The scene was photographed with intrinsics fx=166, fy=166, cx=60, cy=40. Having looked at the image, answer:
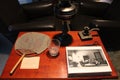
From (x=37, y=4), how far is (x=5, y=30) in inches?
26.3

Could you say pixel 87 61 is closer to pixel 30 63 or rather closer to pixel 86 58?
pixel 86 58

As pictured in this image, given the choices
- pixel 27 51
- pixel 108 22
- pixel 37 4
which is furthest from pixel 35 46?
pixel 37 4

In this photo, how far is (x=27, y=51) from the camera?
1.27 m

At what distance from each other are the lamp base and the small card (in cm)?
28

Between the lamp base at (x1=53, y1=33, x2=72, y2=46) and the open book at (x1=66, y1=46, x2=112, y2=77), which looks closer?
the open book at (x1=66, y1=46, x2=112, y2=77)

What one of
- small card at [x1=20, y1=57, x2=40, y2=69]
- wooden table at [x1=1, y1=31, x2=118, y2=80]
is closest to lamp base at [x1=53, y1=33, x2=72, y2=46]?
wooden table at [x1=1, y1=31, x2=118, y2=80]

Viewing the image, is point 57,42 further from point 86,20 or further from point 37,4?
point 37,4

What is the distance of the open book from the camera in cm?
107

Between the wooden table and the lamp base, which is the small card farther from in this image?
the lamp base

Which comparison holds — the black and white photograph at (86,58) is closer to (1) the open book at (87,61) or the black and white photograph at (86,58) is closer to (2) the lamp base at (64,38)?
(1) the open book at (87,61)

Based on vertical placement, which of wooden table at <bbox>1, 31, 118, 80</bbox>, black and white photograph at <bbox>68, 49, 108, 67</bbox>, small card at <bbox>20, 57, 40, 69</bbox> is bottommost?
wooden table at <bbox>1, 31, 118, 80</bbox>

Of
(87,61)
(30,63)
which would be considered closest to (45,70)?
(30,63)

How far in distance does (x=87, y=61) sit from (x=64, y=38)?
0.35 m

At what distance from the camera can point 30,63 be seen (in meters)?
1.18
